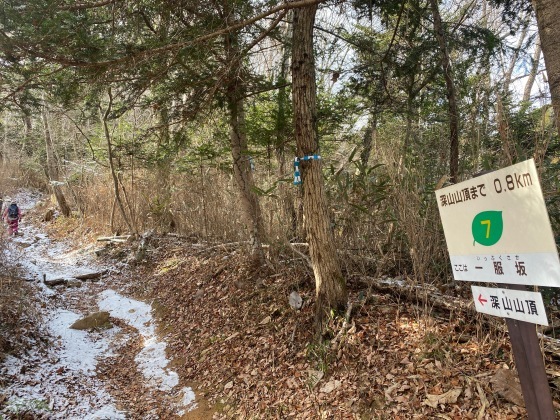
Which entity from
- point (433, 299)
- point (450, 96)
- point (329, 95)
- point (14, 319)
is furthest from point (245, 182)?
point (14, 319)

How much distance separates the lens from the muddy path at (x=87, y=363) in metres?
4.25

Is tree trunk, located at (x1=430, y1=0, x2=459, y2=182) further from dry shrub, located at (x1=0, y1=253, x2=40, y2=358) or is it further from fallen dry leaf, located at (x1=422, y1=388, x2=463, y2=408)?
dry shrub, located at (x1=0, y1=253, x2=40, y2=358)

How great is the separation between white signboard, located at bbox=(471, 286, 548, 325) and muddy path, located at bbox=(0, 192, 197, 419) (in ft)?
12.6

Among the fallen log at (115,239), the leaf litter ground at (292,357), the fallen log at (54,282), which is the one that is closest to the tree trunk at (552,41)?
the leaf litter ground at (292,357)

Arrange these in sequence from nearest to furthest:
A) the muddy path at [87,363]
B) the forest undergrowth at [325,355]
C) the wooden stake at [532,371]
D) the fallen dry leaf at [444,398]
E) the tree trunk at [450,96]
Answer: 1. the wooden stake at [532,371]
2. the fallen dry leaf at [444,398]
3. the forest undergrowth at [325,355]
4. the muddy path at [87,363]
5. the tree trunk at [450,96]

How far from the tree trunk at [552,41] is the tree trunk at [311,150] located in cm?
218

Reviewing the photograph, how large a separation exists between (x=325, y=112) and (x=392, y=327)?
3.81 metres

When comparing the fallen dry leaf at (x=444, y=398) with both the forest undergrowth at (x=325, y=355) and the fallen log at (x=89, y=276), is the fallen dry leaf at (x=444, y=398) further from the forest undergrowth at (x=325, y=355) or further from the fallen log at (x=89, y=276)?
the fallen log at (x=89, y=276)

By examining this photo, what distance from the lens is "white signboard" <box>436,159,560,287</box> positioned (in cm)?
160

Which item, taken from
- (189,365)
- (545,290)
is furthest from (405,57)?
(189,365)

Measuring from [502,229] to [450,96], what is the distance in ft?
15.4

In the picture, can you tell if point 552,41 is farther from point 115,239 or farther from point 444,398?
point 115,239

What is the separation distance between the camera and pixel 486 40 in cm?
556

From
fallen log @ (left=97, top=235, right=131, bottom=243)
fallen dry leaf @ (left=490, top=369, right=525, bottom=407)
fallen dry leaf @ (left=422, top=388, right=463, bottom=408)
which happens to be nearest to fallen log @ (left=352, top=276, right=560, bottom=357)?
fallen dry leaf @ (left=490, top=369, right=525, bottom=407)
